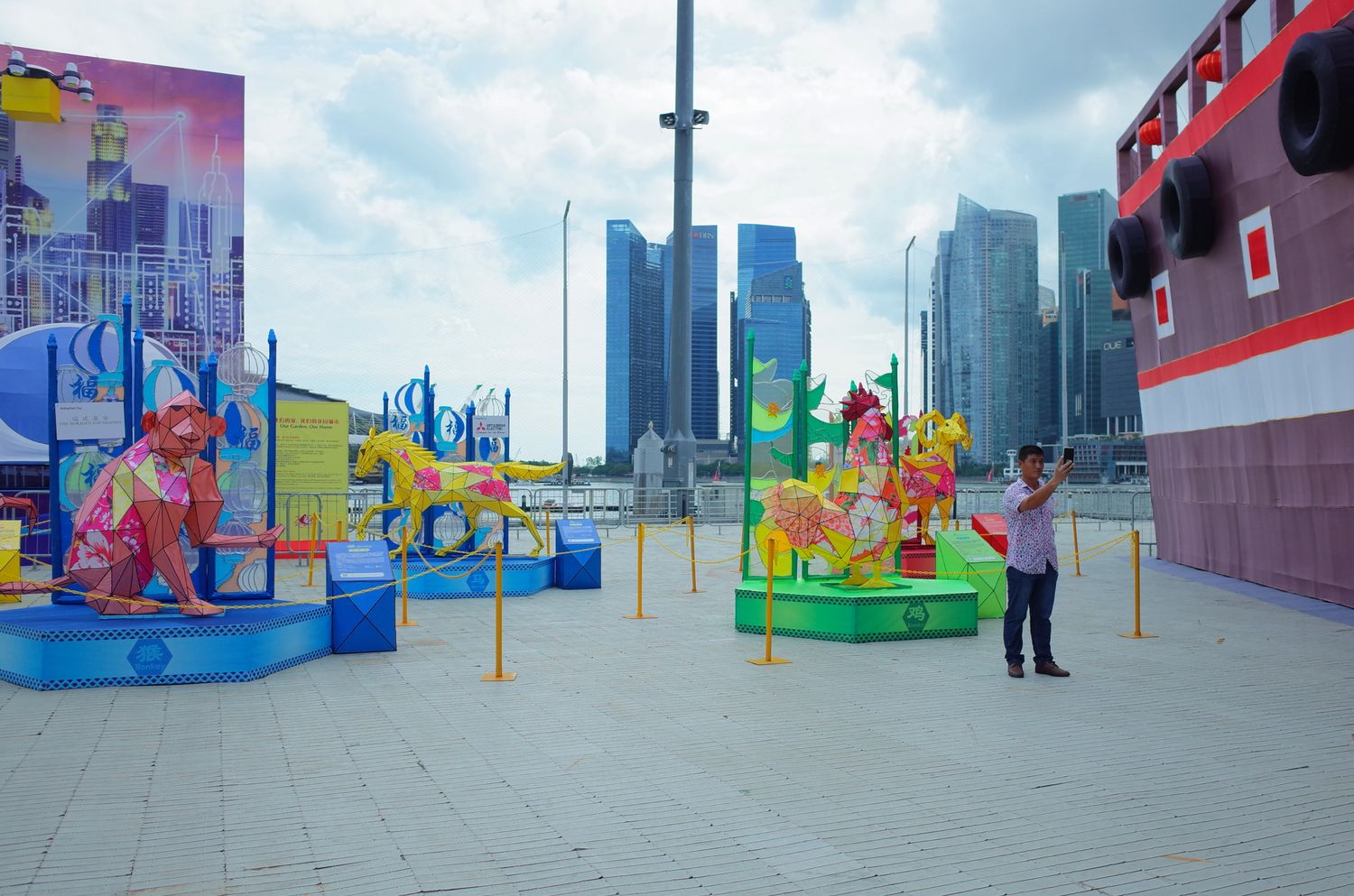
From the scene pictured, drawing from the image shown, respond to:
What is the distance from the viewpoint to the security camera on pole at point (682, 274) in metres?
23.9

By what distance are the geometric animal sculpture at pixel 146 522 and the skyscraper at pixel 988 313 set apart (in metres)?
31.7

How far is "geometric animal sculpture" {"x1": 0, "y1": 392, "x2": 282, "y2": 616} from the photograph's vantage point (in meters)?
8.03

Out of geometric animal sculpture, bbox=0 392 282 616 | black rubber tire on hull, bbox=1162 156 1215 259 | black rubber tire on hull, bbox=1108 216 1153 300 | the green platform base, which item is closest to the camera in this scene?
geometric animal sculpture, bbox=0 392 282 616

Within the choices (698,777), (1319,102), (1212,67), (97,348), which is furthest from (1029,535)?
(1212,67)

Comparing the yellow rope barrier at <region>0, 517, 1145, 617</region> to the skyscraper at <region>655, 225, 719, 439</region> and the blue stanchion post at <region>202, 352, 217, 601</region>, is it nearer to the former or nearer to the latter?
the blue stanchion post at <region>202, 352, 217, 601</region>

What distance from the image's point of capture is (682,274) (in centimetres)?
2477

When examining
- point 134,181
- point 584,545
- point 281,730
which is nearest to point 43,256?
point 134,181

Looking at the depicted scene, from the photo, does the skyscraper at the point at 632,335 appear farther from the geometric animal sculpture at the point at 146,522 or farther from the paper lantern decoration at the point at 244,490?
the geometric animal sculpture at the point at 146,522

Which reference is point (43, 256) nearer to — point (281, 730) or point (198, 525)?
point (198, 525)

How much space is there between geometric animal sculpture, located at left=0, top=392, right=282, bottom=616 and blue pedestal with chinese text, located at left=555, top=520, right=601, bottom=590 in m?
6.45

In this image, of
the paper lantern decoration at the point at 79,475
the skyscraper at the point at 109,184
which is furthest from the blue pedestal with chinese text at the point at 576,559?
the skyscraper at the point at 109,184

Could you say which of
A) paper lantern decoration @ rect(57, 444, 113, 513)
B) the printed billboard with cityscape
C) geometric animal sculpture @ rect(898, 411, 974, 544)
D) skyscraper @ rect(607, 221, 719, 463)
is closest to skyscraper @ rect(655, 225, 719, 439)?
→ skyscraper @ rect(607, 221, 719, 463)

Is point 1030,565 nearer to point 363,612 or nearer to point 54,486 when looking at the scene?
point 363,612

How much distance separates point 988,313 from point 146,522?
126 feet
